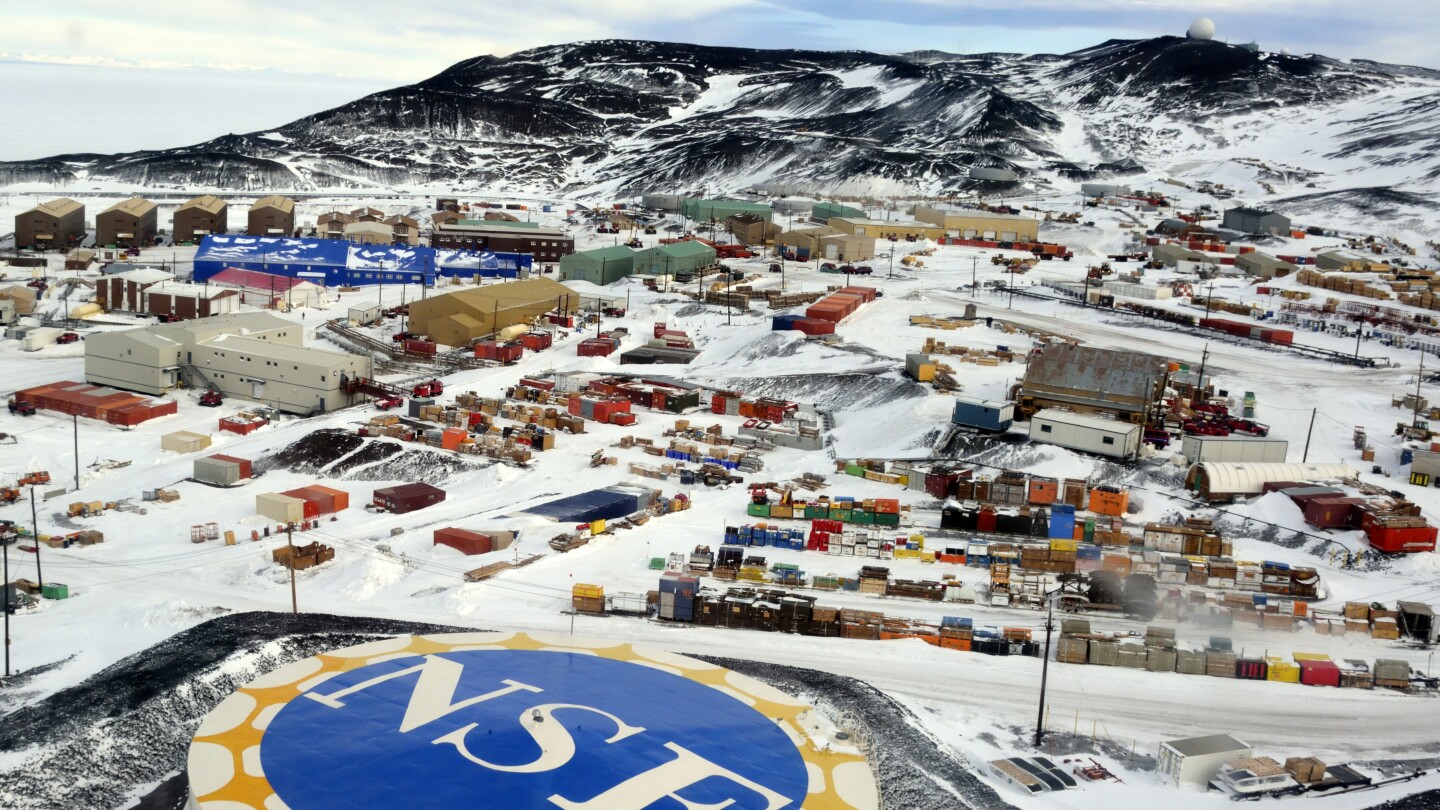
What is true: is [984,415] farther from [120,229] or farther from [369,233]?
[120,229]

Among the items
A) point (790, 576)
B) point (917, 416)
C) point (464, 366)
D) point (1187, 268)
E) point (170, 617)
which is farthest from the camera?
point (1187, 268)

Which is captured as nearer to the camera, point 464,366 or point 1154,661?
point 1154,661

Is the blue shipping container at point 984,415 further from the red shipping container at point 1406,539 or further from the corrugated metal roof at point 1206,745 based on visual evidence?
the corrugated metal roof at point 1206,745

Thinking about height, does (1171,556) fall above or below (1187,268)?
below

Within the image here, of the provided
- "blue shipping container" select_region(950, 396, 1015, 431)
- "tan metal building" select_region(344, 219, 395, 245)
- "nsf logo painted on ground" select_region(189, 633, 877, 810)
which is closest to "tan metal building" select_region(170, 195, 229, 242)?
"tan metal building" select_region(344, 219, 395, 245)

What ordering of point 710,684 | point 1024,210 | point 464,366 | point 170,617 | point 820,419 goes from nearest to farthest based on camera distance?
point 710,684 → point 170,617 → point 820,419 → point 464,366 → point 1024,210

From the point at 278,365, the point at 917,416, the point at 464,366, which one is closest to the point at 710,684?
the point at 917,416

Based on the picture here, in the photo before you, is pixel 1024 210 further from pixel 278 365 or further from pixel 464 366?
pixel 278 365

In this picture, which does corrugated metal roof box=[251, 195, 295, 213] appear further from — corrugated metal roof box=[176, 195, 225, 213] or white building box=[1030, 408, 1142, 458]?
white building box=[1030, 408, 1142, 458]
